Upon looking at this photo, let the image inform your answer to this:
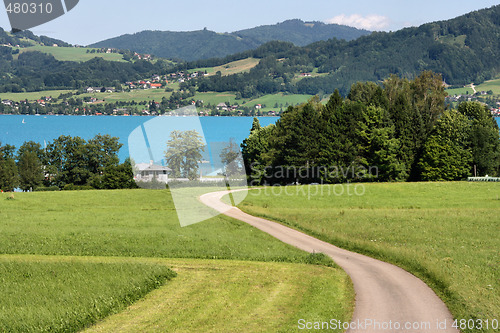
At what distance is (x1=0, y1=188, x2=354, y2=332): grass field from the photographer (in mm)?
16953

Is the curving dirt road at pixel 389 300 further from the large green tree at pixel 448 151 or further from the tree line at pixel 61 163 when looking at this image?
the tree line at pixel 61 163

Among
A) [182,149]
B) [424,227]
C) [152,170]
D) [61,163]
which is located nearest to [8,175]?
[61,163]

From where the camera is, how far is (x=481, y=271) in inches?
880

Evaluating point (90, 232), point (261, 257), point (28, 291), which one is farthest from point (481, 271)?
point (90, 232)

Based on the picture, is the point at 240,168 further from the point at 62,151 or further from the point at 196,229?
the point at 196,229

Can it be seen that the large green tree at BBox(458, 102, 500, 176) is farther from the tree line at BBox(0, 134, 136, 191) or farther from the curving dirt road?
the tree line at BBox(0, 134, 136, 191)

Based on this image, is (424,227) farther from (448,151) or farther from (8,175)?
(8,175)

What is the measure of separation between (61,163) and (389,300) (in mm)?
100998

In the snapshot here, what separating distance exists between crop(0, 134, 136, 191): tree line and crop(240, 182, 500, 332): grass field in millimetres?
52071

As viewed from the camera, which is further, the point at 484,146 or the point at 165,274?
the point at 484,146

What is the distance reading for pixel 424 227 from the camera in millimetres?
36844

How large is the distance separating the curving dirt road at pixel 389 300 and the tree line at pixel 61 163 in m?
82.1

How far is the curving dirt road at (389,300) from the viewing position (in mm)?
15781

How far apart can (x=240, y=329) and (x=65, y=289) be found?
908 centimetres
